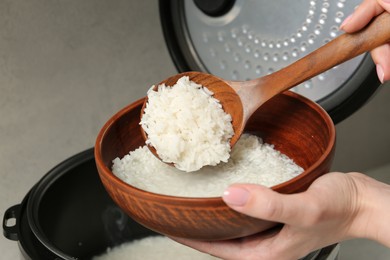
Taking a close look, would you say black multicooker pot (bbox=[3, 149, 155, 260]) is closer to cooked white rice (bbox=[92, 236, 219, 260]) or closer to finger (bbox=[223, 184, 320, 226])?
cooked white rice (bbox=[92, 236, 219, 260])

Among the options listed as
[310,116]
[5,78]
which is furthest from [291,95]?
[5,78]

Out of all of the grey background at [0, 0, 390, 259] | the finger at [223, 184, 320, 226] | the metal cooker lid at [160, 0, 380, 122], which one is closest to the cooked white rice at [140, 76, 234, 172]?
the finger at [223, 184, 320, 226]

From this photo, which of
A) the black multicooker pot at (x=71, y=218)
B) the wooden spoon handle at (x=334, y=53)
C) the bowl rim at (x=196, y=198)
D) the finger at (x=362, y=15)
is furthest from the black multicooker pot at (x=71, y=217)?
the finger at (x=362, y=15)

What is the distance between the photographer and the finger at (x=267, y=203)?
613mm

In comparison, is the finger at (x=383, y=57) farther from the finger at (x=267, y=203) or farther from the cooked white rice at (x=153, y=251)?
the cooked white rice at (x=153, y=251)

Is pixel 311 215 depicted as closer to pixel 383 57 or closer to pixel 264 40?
pixel 383 57

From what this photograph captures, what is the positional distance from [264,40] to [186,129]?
454 mm

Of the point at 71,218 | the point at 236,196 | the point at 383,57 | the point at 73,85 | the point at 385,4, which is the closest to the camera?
the point at 236,196

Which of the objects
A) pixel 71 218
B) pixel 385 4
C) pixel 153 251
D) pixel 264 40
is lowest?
pixel 153 251

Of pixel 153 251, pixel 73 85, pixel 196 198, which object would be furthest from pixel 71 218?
pixel 196 198

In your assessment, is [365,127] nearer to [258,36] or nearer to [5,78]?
[258,36]

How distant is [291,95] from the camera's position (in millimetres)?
857

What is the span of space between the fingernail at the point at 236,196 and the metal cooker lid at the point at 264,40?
1.69 feet

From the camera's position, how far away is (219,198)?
0.64m
